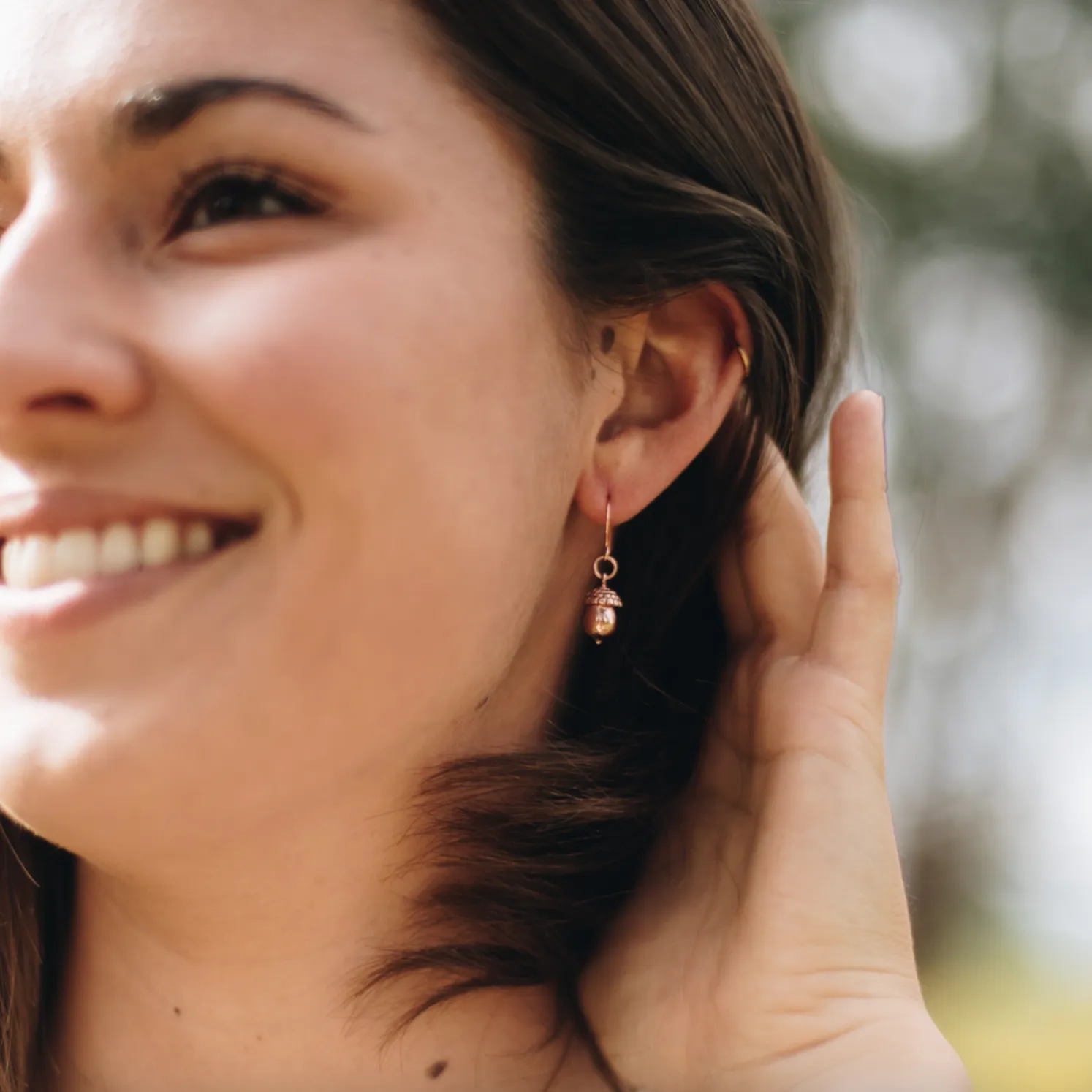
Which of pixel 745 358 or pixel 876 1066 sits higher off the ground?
pixel 745 358

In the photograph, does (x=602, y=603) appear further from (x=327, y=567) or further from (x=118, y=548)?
(x=118, y=548)

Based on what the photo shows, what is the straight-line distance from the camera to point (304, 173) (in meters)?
1.39

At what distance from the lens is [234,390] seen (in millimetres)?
1306

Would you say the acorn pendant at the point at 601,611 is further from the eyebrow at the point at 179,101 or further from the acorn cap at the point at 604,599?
the eyebrow at the point at 179,101

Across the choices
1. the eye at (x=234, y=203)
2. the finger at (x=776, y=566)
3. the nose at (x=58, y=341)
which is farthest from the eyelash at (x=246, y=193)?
the finger at (x=776, y=566)

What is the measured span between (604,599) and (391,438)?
509mm

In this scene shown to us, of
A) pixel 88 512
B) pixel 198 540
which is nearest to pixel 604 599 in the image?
pixel 198 540

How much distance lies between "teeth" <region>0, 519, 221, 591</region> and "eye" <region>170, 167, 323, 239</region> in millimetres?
348

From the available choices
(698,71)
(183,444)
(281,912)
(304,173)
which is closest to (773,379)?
(698,71)

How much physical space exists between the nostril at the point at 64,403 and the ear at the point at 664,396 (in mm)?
650

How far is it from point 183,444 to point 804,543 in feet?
3.22

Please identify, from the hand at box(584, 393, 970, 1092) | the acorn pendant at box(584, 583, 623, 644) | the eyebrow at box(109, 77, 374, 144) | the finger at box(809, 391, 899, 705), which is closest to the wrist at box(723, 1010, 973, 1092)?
the hand at box(584, 393, 970, 1092)

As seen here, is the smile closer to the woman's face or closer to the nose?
the woman's face

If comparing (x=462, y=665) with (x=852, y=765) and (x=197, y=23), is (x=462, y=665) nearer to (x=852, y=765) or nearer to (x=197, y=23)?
(x=852, y=765)
